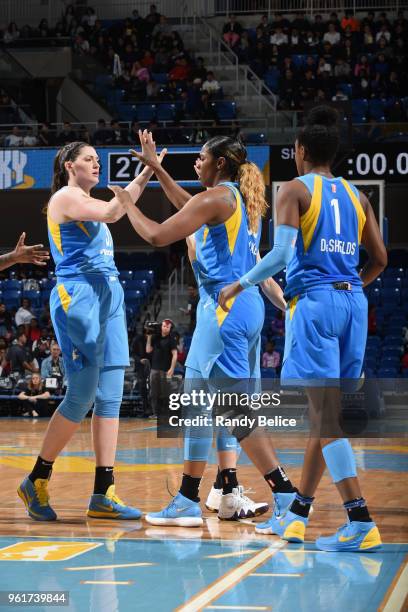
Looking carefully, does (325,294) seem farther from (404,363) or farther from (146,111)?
(146,111)

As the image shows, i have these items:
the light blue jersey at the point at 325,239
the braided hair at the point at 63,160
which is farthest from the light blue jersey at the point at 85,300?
the light blue jersey at the point at 325,239

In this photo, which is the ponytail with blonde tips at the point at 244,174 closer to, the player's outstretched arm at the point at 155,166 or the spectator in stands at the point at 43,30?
the player's outstretched arm at the point at 155,166

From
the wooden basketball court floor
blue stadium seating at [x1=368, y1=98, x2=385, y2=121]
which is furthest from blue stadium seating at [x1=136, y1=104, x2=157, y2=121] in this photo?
the wooden basketball court floor

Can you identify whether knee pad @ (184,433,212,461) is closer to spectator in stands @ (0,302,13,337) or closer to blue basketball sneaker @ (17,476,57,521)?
blue basketball sneaker @ (17,476,57,521)

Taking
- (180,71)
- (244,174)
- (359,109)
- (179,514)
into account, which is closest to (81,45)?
(180,71)

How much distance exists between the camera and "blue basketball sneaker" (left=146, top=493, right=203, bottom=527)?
5402mm

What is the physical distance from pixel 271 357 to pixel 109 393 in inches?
454

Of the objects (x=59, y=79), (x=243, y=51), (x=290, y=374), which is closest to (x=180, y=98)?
(x=243, y=51)

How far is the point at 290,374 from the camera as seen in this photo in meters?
4.73

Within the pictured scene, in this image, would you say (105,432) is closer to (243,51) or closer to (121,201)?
(121,201)

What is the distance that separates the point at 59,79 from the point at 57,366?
9.98 m

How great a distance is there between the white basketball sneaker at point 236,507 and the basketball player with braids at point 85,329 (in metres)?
0.48

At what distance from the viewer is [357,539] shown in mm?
4590

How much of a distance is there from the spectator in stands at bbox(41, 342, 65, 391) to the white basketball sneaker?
38.3 feet
